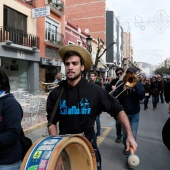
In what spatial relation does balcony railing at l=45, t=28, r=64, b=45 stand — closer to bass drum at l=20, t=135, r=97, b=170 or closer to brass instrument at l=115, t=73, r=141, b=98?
brass instrument at l=115, t=73, r=141, b=98

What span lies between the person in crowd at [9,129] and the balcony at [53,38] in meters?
18.0

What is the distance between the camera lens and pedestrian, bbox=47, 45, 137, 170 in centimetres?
241

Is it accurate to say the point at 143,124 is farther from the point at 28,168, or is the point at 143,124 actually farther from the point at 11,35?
the point at 11,35

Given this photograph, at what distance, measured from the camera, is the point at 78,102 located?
7.98 feet

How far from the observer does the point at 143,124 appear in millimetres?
8859

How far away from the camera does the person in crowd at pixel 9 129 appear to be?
207cm

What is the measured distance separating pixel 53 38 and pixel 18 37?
5442 mm

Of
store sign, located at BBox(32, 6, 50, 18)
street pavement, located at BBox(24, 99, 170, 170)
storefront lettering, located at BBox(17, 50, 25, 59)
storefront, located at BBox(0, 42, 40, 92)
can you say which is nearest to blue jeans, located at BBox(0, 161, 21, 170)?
street pavement, located at BBox(24, 99, 170, 170)

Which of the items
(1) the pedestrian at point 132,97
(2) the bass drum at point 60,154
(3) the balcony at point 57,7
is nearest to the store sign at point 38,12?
(3) the balcony at point 57,7

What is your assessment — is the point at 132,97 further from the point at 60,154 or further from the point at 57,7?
the point at 57,7

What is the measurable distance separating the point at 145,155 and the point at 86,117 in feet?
10.8

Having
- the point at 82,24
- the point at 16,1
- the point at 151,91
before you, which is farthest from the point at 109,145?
the point at 82,24

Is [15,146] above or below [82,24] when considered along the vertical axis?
below

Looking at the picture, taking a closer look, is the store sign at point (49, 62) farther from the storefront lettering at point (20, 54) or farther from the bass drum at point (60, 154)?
the bass drum at point (60, 154)
